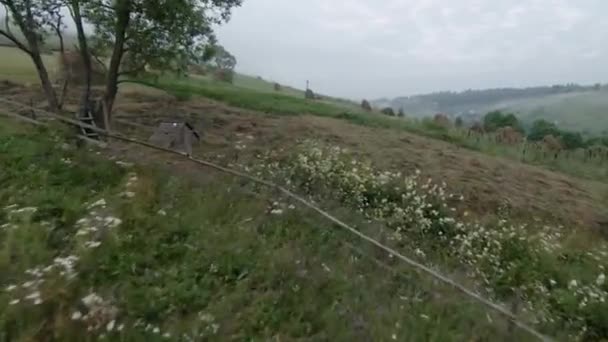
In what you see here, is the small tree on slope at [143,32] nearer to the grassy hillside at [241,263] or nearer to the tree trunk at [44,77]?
the tree trunk at [44,77]

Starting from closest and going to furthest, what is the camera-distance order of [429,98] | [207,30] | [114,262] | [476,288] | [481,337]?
1. [481,337]
2. [114,262]
3. [476,288]
4. [207,30]
5. [429,98]

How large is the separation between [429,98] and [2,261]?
247 ft

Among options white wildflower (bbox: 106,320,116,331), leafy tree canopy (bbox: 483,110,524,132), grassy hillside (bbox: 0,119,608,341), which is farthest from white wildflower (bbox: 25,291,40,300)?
leafy tree canopy (bbox: 483,110,524,132)

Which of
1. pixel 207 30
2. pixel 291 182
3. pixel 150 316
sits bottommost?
pixel 150 316

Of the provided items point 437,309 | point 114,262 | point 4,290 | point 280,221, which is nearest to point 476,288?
point 437,309

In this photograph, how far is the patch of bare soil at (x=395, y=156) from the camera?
8.55 m

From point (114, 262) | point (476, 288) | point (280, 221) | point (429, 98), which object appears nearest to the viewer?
point (114, 262)

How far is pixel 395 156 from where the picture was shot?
11.2 meters

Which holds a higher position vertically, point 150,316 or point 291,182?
point 291,182

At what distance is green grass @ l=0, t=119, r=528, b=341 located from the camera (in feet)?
11.9

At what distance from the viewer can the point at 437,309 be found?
3.99 meters

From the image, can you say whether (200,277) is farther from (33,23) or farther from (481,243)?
(33,23)

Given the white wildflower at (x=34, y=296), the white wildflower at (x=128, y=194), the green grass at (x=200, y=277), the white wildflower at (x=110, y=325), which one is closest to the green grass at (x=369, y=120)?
the white wildflower at (x=128, y=194)

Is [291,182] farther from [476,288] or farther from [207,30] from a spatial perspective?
[207,30]
